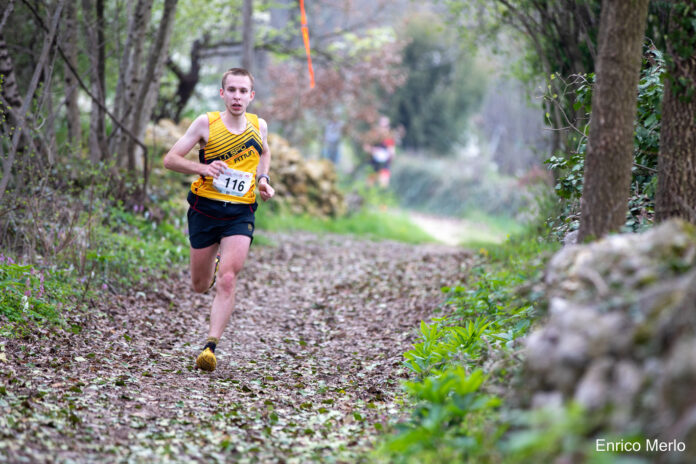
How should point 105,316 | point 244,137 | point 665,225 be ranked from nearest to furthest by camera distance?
point 665,225 → point 244,137 → point 105,316

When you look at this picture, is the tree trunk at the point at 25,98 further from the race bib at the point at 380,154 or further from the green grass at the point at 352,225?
the race bib at the point at 380,154

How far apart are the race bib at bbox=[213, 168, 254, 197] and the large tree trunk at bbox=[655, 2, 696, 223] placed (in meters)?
2.67

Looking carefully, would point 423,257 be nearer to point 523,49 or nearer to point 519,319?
point 523,49

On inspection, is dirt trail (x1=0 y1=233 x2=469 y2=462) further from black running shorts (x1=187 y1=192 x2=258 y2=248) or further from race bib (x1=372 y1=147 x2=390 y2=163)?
race bib (x1=372 y1=147 x2=390 y2=163)

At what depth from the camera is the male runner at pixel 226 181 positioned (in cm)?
459

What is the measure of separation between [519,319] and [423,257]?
5.24 meters

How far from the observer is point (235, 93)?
4.62 m

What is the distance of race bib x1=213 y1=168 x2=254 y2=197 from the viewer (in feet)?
15.0

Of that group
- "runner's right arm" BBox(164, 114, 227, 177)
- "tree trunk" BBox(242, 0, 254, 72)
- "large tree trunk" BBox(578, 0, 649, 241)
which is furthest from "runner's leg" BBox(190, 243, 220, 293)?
"tree trunk" BBox(242, 0, 254, 72)

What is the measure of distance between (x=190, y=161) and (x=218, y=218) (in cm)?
45

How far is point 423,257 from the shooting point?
9586mm

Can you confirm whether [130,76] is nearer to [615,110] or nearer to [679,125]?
[615,110]

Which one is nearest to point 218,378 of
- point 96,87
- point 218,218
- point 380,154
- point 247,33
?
point 218,218

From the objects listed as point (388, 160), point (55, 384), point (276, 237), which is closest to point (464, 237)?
point (388, 160)
